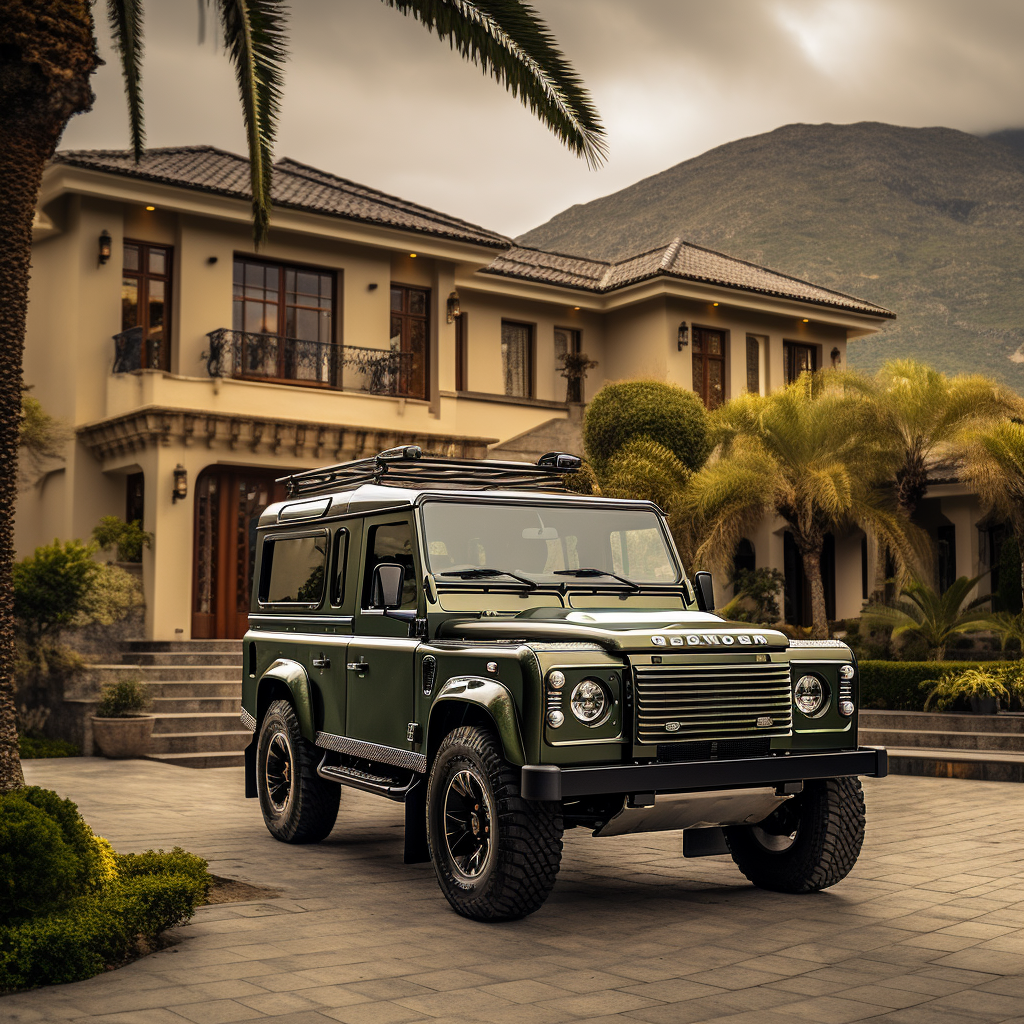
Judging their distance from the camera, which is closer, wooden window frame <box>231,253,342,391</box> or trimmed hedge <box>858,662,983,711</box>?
trimmed hedge <box>858,662,983,711</box>

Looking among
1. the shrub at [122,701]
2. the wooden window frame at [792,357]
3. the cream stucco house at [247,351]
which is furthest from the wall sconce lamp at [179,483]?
the wooden window frame at [792,357]

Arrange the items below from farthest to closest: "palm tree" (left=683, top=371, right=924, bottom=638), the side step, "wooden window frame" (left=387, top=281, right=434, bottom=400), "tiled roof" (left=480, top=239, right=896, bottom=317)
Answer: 1. "tiled roof" (left=480, top=239, right=896, bottom=317)
2. "wooden window frame" (left=387, top=281, right=434, bottom=400)
3. "palm tree" (left=683, top=371, right=924, bottom=638)
4. the side step

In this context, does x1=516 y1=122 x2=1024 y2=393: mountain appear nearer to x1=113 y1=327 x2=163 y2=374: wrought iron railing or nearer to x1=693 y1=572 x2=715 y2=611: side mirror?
x1=113 y1=327 x2=163 y2=374: wrought iron railing

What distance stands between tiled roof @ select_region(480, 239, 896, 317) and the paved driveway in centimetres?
2004

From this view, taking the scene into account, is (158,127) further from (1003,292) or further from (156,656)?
(1003,292)

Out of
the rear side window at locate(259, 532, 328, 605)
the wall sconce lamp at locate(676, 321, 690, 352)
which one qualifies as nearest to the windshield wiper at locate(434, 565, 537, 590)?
the rear side window at locate(259, 532, 328, 605)

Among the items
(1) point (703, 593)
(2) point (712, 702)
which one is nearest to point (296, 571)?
(1) point (703, 593)

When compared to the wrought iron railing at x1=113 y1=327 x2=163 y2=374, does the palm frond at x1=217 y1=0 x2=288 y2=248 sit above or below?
below

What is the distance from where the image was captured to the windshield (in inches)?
293

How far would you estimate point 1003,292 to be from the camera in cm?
9288

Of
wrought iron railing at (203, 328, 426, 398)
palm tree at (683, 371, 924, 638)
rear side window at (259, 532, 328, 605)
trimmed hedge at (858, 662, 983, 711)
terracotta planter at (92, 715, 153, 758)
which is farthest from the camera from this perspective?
wrought iron railing at (203, 328, 426, 398)

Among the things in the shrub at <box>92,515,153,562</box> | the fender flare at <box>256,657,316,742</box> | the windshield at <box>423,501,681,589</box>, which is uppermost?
the shrub at <box>92,515,153,562</box>

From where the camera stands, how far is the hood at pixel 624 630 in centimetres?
629

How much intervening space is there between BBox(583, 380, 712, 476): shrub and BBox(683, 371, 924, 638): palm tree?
1.19 meters
